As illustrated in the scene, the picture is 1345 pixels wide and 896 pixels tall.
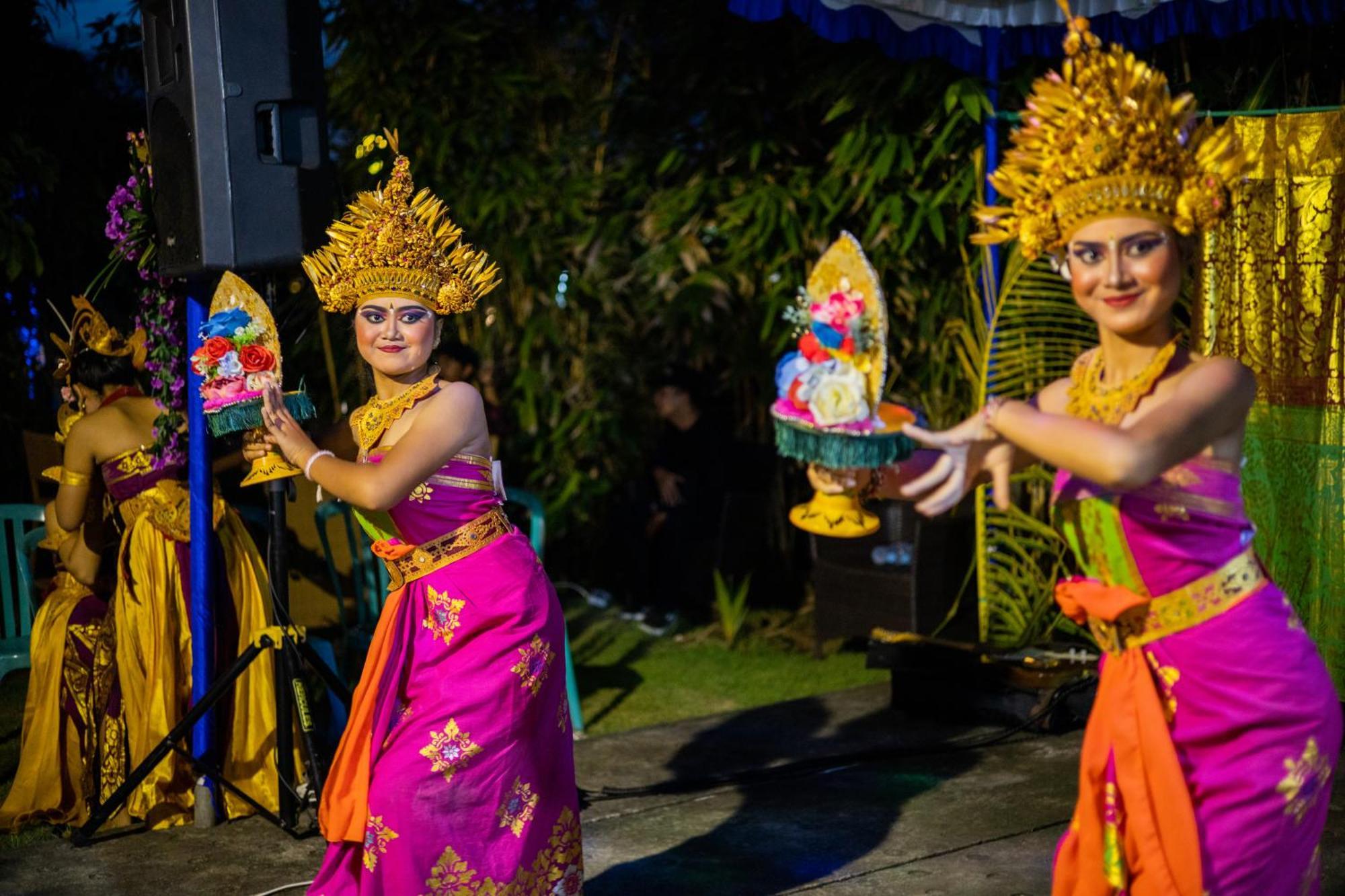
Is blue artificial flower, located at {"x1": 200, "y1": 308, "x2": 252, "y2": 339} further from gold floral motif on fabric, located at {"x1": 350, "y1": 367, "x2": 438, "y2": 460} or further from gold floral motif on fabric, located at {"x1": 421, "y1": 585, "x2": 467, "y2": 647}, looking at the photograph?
gold floral motif on fabric, located at {"x1": 421, "y1": 585, "x2": 467, "y2": 647}

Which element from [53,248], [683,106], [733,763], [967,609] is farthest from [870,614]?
[53,248]

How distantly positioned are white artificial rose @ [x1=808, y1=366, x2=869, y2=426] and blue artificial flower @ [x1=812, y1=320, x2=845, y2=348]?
0.04 meters

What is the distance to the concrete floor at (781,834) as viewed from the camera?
397 cm

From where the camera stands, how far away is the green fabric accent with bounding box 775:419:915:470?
2.44 m

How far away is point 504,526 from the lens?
3293 mm

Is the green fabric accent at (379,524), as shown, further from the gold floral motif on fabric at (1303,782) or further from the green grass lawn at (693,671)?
the green grass lawn at (693,671)

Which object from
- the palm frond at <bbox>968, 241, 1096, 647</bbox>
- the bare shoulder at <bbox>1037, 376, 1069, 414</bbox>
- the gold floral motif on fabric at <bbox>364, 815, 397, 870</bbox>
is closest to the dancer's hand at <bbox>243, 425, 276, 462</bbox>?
the gold floral motif on fabric at <bbox>364, 815, 397, 870</bbox>

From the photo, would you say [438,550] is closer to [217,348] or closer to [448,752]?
[448,752]

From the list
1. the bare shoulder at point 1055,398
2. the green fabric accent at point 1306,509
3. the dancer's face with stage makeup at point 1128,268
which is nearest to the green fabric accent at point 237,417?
the bare shoulder at point 1055,398

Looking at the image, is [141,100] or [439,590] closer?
[439,590]

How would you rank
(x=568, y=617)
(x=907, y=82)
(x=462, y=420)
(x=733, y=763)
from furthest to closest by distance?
(x=568, y=617) < (x=907, y=82) < (x=733, y=763) < (x=462, y=420)

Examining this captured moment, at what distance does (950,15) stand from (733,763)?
2.86 m

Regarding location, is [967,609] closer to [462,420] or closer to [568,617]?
[568,617]

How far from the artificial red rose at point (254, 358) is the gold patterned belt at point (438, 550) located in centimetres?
49
